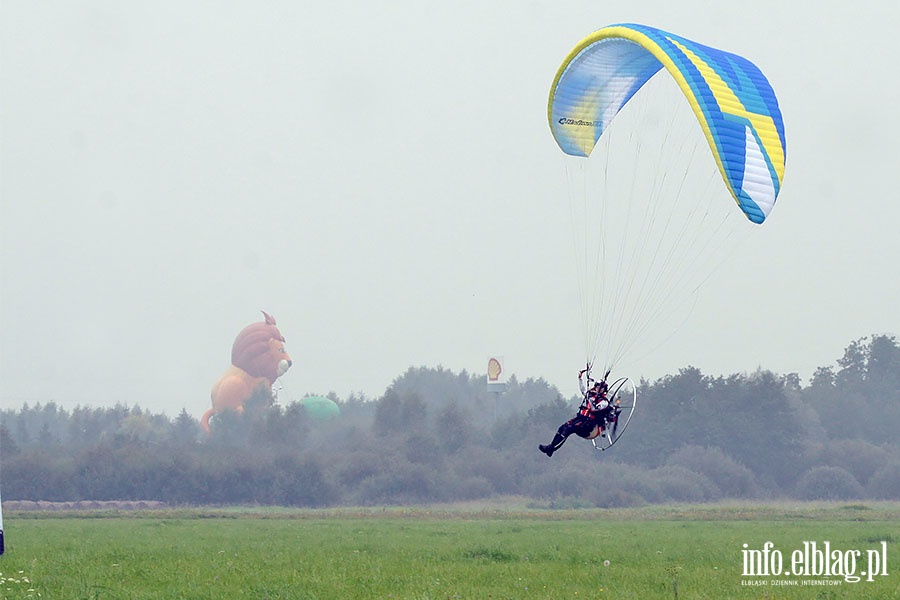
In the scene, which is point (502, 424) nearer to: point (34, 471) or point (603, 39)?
point (34, 471)

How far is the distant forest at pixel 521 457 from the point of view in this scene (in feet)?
198

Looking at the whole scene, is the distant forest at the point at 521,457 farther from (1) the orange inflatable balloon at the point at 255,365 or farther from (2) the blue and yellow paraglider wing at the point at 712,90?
(2) the blue and yellow paraglider wing at the point at 712,90

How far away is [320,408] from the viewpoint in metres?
86.1

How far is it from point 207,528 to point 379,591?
22.0 meters

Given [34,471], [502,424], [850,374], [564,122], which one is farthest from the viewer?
[850,374]

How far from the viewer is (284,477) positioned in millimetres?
60656

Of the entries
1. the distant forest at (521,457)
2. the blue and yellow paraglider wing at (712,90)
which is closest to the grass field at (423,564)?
the blue and yellow paraglider wing at (712,90)

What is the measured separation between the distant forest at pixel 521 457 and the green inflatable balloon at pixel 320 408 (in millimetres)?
3285

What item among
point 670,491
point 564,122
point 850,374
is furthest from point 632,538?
point 850,374

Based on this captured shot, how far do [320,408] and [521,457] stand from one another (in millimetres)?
24117

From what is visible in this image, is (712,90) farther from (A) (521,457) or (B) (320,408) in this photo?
(B) (320,408)

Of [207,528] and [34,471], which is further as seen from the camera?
[34,471]

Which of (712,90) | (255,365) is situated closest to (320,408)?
(255,365)

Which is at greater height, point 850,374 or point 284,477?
point 850,374
